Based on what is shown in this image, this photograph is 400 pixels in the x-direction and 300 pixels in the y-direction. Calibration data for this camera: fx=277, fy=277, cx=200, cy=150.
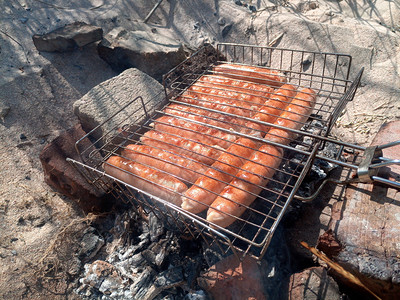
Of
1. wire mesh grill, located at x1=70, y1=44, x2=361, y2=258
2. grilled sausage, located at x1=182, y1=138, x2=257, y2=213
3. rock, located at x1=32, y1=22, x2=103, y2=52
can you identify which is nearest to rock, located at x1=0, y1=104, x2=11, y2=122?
rock, located at x1=32, y1=22, x2=103, y2=52

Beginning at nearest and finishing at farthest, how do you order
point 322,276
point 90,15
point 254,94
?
1. point 322,276
2. point 254,94
3. point 90,15

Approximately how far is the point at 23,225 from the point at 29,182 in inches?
25.0

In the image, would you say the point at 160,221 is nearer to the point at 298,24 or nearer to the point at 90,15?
the point at 298,24

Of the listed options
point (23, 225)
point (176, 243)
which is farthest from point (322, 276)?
point (23, 225)

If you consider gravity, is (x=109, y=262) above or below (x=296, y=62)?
below

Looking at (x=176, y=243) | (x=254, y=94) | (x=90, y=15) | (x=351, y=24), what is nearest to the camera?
(x=176, y=243)

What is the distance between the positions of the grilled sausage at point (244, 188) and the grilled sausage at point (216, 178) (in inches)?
3.1

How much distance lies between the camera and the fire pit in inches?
97.8

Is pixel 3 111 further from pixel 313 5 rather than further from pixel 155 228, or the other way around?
pixel 313 5

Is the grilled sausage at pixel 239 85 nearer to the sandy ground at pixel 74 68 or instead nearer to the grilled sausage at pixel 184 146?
the grilled sausage at pixel 184 146

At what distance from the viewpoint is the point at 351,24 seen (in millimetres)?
5297

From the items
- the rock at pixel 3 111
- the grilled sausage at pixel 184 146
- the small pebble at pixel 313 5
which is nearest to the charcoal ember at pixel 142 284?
the grilled sausage at pixel 184 146

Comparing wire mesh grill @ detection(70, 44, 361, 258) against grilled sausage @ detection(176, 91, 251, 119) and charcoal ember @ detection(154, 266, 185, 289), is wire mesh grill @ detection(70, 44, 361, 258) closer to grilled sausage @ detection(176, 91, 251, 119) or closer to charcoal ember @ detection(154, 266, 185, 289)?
grilled sausage @ detection(176, 91, 251, 119)

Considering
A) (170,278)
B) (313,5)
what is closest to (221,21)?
(313,5)
